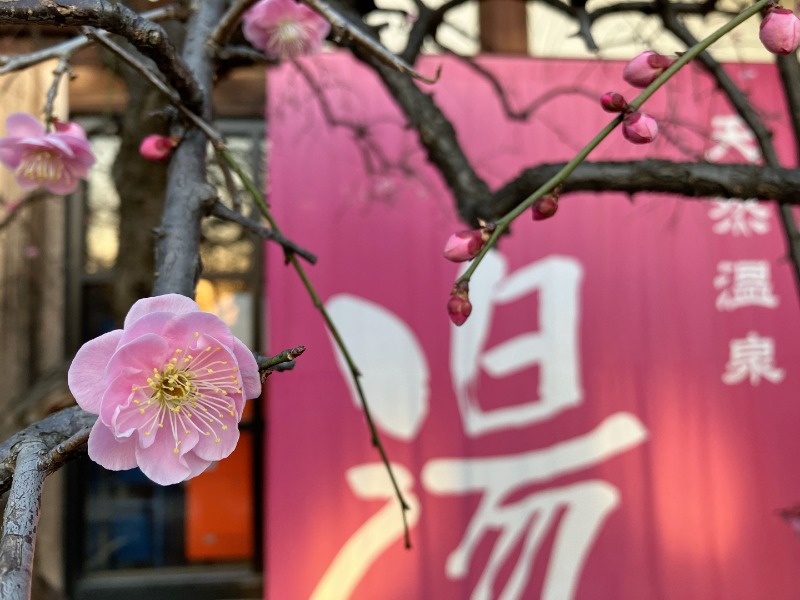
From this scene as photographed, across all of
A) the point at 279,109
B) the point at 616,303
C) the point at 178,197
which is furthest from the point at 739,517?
the point at 178,197

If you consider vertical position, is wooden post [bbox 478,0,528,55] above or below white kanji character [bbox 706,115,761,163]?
above

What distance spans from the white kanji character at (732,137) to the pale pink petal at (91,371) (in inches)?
103

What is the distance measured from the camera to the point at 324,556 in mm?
2436

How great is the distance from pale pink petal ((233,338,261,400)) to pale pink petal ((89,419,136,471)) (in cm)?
9

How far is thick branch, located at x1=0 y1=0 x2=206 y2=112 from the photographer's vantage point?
0.42 meters

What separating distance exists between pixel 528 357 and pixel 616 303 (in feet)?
1.27

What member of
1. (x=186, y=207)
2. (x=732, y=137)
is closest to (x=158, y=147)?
(x=186, y=207)

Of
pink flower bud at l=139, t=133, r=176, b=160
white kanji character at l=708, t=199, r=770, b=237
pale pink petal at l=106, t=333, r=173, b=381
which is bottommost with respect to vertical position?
pale pink petal at l=106, t=333, r=173, b=381

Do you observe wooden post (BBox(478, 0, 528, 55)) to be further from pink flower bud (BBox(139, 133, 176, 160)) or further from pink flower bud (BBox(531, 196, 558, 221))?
pink flower bud (BBox(531, 196, 558, 221))

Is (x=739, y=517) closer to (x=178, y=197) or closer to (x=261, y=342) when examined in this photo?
(x=261, y=342)

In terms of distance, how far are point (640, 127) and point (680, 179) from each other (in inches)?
17.7

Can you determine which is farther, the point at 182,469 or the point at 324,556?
the point at 324,556

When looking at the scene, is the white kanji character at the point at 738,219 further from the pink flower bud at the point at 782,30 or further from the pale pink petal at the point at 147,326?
the pale pink petal at the point at 147,326

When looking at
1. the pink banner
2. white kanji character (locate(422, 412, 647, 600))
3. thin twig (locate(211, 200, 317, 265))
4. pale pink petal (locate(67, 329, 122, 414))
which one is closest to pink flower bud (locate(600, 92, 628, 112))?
thin twig (locate(211, 200, 317, 265))
